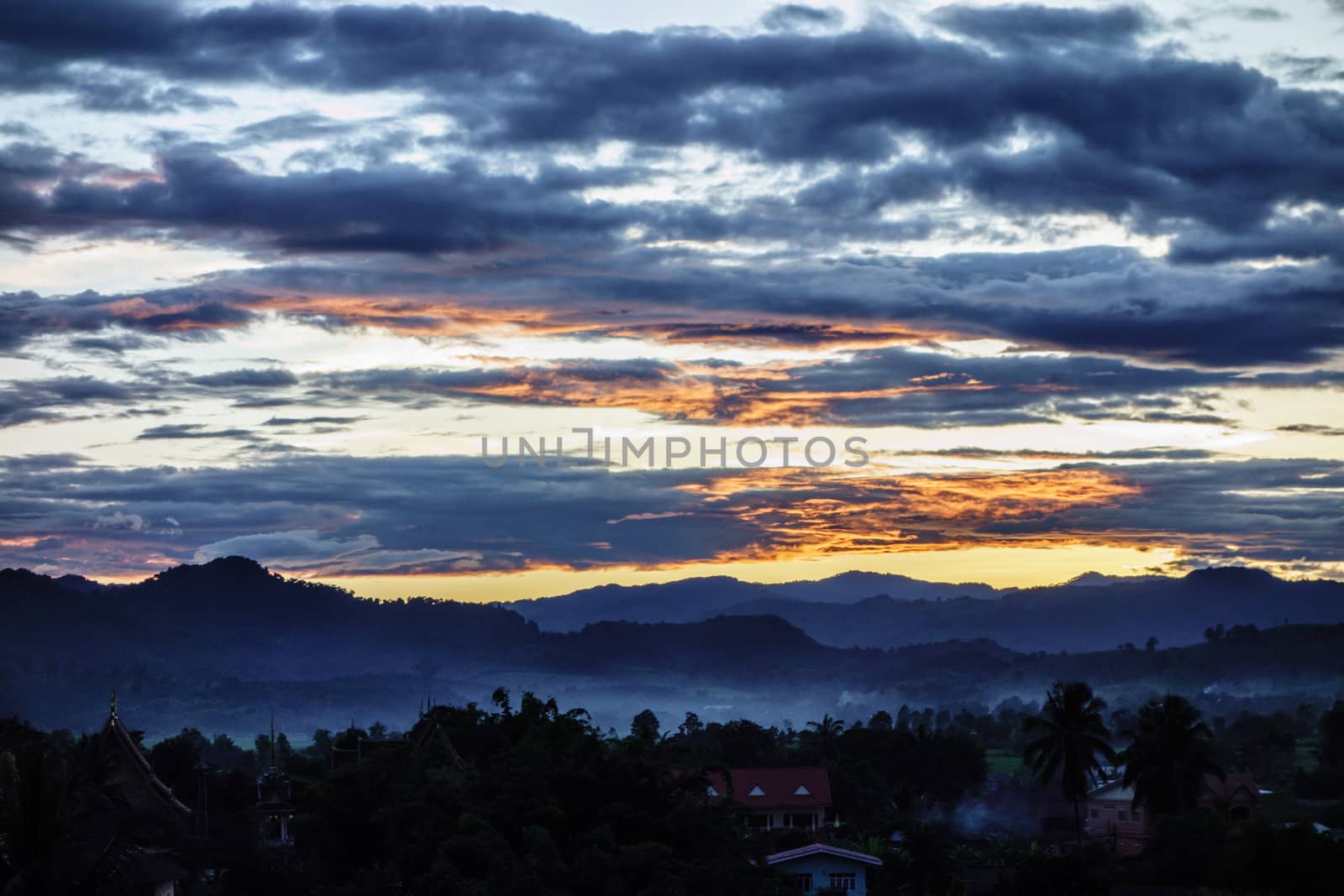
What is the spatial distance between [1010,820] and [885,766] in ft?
44.2

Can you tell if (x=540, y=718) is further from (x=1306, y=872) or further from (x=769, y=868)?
(x=1306, y=872)

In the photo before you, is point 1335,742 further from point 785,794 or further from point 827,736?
point 785,794

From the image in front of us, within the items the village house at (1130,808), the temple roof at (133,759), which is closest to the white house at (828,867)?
the village house at (1130,808)

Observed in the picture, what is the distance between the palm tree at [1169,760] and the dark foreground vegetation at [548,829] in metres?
0.13

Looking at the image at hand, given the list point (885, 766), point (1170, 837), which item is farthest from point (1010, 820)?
point (1170, 837)

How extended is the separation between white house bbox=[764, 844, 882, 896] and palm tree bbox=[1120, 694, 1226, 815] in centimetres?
2827

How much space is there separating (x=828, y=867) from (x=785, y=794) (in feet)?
137

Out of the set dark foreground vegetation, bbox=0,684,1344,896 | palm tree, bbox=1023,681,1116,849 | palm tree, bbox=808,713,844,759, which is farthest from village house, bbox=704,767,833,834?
palm tree, bbox=1023,681,1116,849

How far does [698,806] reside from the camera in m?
68.9

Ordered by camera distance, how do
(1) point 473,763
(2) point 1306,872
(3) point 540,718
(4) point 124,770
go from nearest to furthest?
(2) point 1306,872 < (3) point 540,718 < (1) point 473,763 < (4) point 124,770

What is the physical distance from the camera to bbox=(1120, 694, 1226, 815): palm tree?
111938 mm

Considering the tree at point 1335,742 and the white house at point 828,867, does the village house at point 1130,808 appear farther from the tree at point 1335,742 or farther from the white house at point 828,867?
the white house at point 828,867

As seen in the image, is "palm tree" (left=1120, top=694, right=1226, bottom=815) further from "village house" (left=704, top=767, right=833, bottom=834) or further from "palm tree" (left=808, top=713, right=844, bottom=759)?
"palm tree" (left=808, top=713, right=844, bottom=759)

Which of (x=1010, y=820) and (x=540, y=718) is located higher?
(x=540, y=718)
